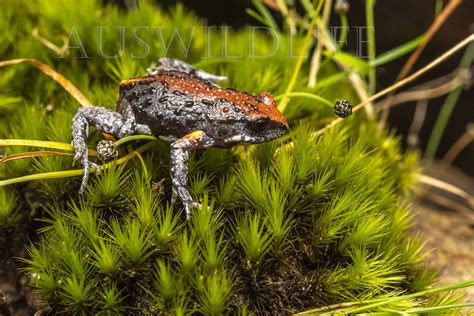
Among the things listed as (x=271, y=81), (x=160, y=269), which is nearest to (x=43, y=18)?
(x=271, y=81)

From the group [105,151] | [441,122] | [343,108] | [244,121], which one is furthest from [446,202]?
[105,151]

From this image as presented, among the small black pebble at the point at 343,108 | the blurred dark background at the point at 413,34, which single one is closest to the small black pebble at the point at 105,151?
the small black pebble at the point at 343,108

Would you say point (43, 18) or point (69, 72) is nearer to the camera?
point (69, 72)

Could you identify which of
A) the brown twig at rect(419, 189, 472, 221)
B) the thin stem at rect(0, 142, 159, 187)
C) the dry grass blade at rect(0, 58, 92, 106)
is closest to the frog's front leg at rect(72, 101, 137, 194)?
the thin stem at rect(0, 142, 159, 187)

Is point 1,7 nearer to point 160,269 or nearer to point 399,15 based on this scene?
point 160,269

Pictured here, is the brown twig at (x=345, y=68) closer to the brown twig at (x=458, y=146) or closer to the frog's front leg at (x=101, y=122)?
the brown twig at (x=458, y=146)
